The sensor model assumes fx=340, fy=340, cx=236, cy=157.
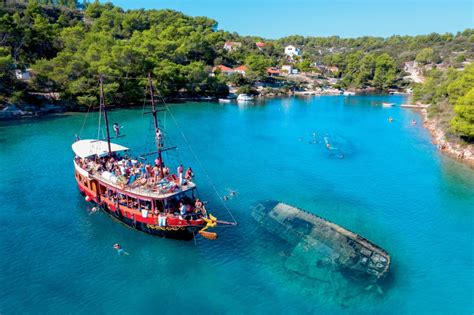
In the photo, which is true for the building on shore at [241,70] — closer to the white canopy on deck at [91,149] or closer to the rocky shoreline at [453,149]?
the rocky shoreline at [453,149]

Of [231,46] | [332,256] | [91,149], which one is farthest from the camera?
[231,46]

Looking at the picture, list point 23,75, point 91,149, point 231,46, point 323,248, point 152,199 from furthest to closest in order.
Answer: point 231,46 → point 23,75 → point 91,149 → point 323,248 → point 152,199

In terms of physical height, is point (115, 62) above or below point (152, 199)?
above

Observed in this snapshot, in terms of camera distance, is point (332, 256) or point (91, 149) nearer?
point (332, 256)

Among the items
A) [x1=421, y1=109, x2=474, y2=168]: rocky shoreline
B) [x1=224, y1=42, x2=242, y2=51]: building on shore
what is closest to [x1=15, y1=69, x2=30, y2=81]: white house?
[x1=421, y1=109, x2=474, y2=168]: rocky shoreline

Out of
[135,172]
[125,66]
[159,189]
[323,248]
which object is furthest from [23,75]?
[323,248]

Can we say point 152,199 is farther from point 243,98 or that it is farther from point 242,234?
point 243,98

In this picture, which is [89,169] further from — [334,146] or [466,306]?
[334,146]
